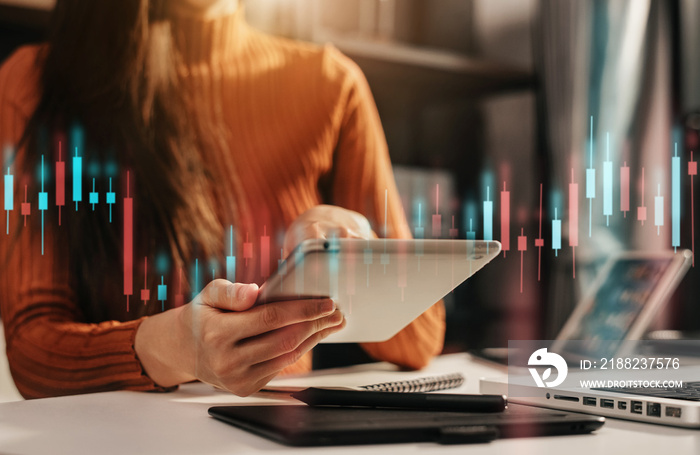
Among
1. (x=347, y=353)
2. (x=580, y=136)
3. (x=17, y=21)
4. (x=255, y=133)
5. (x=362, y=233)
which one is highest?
(x=17, y=21)

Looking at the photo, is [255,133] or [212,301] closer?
[212,301]

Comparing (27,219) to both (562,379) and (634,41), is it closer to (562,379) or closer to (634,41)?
(562,379)

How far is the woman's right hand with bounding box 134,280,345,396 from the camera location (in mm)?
428

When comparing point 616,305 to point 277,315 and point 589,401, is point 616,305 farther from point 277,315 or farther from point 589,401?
point 277,315

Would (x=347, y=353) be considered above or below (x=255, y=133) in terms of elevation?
below

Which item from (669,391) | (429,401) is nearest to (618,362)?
(669,391)

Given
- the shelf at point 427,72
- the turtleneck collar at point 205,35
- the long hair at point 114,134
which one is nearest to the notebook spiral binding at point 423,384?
the long hair at point 114,134

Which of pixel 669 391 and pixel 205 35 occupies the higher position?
pixel 205 35

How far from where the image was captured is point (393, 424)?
0.33 m

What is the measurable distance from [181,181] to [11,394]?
442mm

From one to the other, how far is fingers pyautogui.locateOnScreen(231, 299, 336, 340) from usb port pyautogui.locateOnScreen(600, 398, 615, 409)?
191 mm

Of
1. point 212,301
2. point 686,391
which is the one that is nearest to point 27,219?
point 212,301

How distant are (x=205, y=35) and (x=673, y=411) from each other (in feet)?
2.79

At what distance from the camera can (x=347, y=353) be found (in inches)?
50.8
